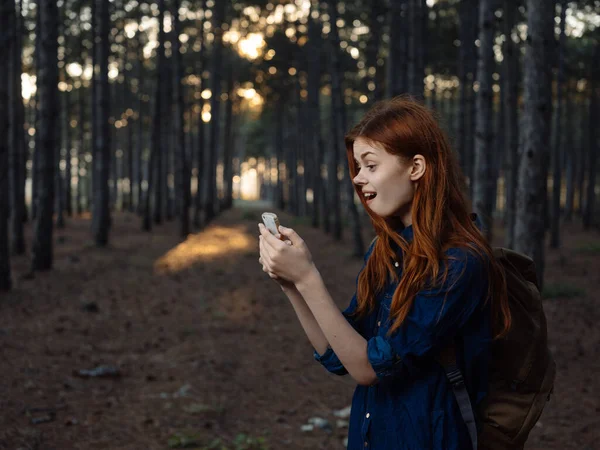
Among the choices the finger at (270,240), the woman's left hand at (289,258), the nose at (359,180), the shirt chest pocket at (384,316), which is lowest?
the shirt chest pocket at (384,316)

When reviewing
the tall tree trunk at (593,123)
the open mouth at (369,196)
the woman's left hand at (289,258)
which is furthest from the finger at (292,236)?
the tall tree trunk at (593,123)

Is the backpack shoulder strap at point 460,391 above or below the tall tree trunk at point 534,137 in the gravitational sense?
below

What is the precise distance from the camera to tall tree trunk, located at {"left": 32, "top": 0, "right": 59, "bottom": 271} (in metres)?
12.3

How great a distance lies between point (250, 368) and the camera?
7.31 m

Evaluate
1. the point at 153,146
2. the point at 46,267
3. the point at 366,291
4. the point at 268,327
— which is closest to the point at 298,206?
the point at 153,146

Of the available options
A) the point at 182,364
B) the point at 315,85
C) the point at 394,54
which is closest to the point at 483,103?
the point at 182,364

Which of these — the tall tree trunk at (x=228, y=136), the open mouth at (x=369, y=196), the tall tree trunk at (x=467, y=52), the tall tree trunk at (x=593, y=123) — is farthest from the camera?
the tall tree trunk at (x=228, y=136)

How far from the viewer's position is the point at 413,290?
1.97m

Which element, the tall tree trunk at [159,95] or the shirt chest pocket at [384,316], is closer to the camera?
the shirt chest pocket at [384,316]

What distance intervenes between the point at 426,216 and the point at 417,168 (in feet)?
0.54

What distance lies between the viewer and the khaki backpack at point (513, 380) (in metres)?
1.97

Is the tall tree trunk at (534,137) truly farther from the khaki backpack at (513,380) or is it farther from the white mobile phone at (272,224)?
the white mobile phone at (272,224)

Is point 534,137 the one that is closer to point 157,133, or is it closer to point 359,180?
point 359,180

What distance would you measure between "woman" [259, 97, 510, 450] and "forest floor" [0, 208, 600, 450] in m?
3.26
